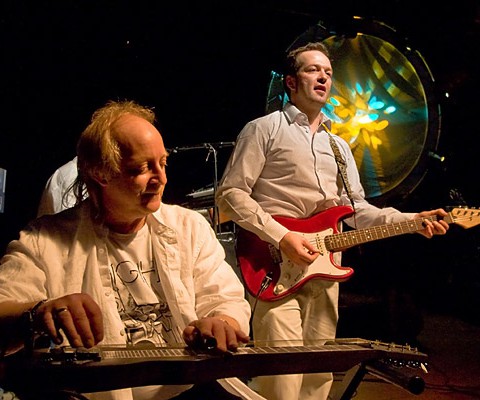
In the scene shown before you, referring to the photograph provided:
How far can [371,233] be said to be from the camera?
3.03 m

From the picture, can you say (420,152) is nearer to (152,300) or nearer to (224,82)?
(224,82)

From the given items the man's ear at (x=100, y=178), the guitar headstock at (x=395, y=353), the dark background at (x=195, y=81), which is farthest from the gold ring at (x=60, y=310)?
the dark background at (x=195, y=81)

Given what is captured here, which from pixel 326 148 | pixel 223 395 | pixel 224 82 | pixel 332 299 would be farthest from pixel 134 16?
pixel 223 395

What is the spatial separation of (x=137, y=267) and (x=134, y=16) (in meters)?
4.11

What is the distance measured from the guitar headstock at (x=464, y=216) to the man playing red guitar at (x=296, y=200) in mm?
83

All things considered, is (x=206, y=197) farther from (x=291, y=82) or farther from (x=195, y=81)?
(x=195, y=81)

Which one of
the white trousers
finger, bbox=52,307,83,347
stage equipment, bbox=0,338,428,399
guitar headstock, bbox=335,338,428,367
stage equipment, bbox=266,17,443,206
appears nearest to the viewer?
stage equipment, bbox=0,338,428,399

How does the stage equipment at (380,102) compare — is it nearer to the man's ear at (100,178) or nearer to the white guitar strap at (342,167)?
the white guitar strap at (342,167)

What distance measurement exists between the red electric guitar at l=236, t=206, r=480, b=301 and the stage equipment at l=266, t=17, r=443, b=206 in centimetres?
111

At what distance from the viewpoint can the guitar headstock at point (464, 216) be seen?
3070 mm

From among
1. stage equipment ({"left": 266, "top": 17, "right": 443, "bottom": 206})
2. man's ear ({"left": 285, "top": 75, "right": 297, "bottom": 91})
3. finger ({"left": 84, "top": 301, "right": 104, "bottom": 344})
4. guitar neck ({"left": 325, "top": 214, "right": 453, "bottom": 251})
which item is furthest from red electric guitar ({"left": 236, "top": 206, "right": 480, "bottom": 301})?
finger ({"left": 84, "top": 301, "right": 104, "bottom": 344})

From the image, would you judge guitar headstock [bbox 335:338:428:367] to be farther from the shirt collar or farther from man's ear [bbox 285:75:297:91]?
man's ear [bbox 285:75:297:91]

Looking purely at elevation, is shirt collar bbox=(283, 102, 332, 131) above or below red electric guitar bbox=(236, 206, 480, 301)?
above

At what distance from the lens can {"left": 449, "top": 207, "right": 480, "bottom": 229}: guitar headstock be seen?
307 cm
